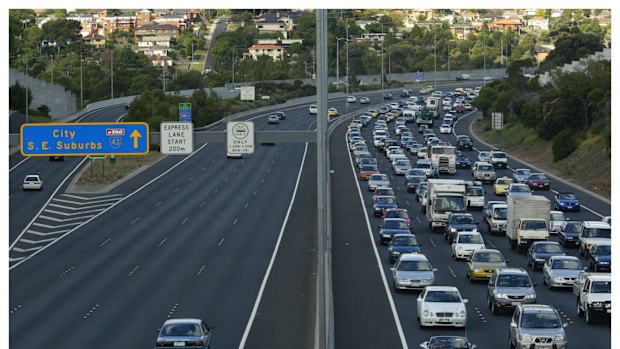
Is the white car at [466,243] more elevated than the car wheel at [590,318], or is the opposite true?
the car wheel at [590,318]

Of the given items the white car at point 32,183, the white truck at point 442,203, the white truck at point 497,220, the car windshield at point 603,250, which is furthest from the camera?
the white car at point 32,183

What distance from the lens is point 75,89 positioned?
19412 centimetres

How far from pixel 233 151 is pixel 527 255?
77.1ft

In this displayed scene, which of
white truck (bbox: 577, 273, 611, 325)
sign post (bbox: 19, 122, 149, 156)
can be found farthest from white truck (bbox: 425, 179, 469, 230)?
sign post (bbox: 19, 122, 149, 156)

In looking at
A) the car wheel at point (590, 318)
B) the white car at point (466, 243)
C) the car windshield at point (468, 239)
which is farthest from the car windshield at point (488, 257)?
the car wheel at point (590, 318)

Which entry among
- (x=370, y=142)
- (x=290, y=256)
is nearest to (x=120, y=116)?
(x=370, y=142)

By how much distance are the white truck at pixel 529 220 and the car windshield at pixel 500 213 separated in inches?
235

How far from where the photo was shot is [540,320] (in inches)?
1411

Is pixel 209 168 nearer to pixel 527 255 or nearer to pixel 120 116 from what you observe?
pixel 120 116

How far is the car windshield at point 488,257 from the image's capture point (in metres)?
50.1

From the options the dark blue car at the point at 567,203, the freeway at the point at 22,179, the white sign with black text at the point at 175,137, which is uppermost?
the white sign with black text at the point at 175,137

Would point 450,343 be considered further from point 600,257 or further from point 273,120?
point 273,120

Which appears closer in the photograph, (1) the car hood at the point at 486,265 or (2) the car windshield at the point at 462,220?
(1) the car hood at the point at 486,265

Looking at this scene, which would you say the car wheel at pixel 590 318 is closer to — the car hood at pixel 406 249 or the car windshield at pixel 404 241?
the car hood at pixel 406 249
